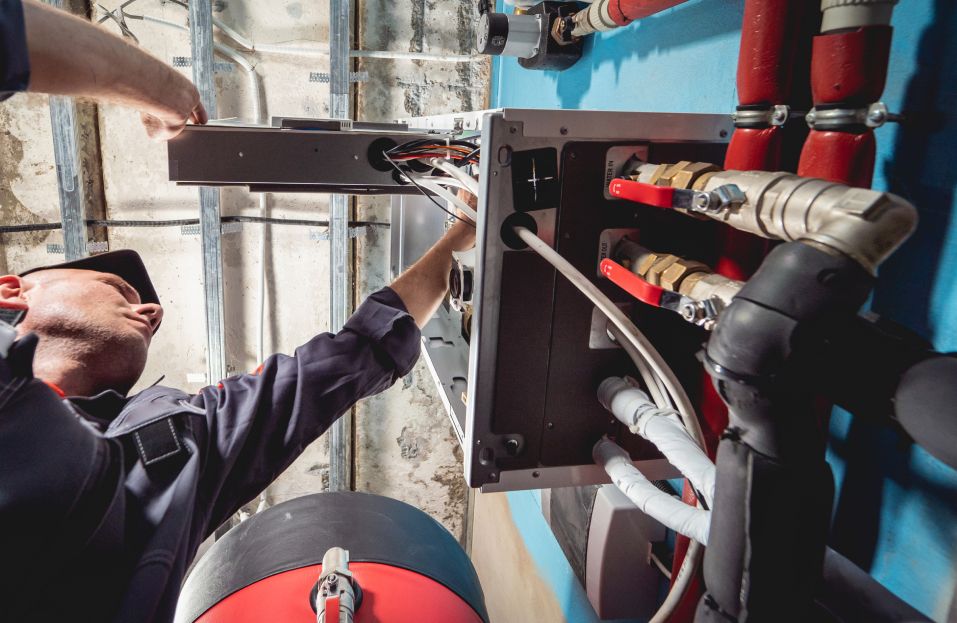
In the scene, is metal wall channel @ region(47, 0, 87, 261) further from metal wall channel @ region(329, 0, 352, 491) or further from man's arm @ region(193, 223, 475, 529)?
man's arm @ region(193, 223, 475, 529)

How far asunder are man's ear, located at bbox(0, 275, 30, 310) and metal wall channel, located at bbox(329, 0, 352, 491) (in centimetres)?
110

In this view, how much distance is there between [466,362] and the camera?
4.01 ft

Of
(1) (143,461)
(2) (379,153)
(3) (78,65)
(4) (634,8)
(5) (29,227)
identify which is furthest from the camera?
(5) (29,227)

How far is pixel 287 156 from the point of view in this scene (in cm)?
97

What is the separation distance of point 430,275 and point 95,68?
22.3 inches

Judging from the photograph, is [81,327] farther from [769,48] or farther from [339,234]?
[339,234]

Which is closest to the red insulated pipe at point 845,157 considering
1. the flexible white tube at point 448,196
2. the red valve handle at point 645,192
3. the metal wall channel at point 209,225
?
the red valve handle at point 645,192

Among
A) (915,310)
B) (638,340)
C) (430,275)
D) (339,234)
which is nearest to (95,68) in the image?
(430,275)

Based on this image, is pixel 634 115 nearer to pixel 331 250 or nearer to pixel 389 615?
pixel 389 615

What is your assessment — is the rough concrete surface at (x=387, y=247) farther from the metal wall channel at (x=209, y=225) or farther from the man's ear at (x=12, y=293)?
the man's ear at (x=12, y=293)

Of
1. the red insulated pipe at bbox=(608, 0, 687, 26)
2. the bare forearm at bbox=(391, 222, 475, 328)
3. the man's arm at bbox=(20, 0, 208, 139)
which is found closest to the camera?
the man's arm at bbox=(20, 0, 208, 139)

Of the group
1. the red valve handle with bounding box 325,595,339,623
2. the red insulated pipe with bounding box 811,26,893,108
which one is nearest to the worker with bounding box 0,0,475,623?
the red valve handle with bounding box 325,595,339,623

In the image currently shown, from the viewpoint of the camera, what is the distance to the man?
23.7 inches

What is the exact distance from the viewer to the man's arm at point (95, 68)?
23.3 inches
